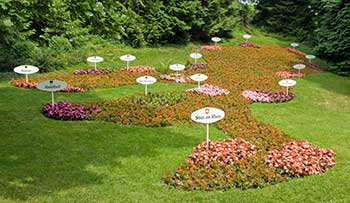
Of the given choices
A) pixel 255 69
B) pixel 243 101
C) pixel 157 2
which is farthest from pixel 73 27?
pixel 157 2

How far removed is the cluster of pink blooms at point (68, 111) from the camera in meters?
13.7

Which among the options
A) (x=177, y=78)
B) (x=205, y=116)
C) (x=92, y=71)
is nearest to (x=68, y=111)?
(x=205, y=116)

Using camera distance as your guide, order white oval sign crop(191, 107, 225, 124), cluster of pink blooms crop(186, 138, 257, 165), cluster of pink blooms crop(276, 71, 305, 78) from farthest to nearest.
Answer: cluster of pink blooms crop(276, 71, 305, 78) → white oval sign crop(191, 107, 225, 124) → cluster of pink blooms crop(186, 138, 257, 165)

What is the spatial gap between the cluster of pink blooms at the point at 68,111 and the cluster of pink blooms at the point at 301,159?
19.7ft

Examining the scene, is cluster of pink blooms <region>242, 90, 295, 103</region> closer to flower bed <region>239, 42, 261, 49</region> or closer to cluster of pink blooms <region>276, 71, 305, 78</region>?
cluster of pink blooms <region>276, 71, 305, 78</region>

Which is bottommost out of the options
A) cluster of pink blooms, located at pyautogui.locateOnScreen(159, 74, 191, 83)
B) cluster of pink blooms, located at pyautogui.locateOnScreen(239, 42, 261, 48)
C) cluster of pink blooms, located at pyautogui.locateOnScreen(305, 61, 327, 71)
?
cluster of pink blooms, located at pyautogui.locateOnScreen(305, 61, 327, 71)

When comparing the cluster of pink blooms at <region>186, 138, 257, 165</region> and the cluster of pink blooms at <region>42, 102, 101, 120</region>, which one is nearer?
the cluster of pink blooms at <region>186, 138, 257, 165</region>

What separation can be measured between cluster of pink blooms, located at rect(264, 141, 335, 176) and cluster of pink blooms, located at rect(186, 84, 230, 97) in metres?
6.03

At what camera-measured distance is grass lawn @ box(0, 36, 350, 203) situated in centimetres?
884

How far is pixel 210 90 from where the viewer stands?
17688 millimetres

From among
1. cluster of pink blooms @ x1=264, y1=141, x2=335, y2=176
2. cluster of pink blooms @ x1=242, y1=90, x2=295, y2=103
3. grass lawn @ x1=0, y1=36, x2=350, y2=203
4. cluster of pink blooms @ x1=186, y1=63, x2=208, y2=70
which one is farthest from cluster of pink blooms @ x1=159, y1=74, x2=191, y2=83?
cluster of pink blooms @ x1=264, y1=141, x2=335, y2=176

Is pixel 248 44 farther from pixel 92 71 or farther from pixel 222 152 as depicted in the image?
pixel 222 152

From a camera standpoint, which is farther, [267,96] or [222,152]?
[267,96]

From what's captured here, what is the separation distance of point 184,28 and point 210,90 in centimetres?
1165
